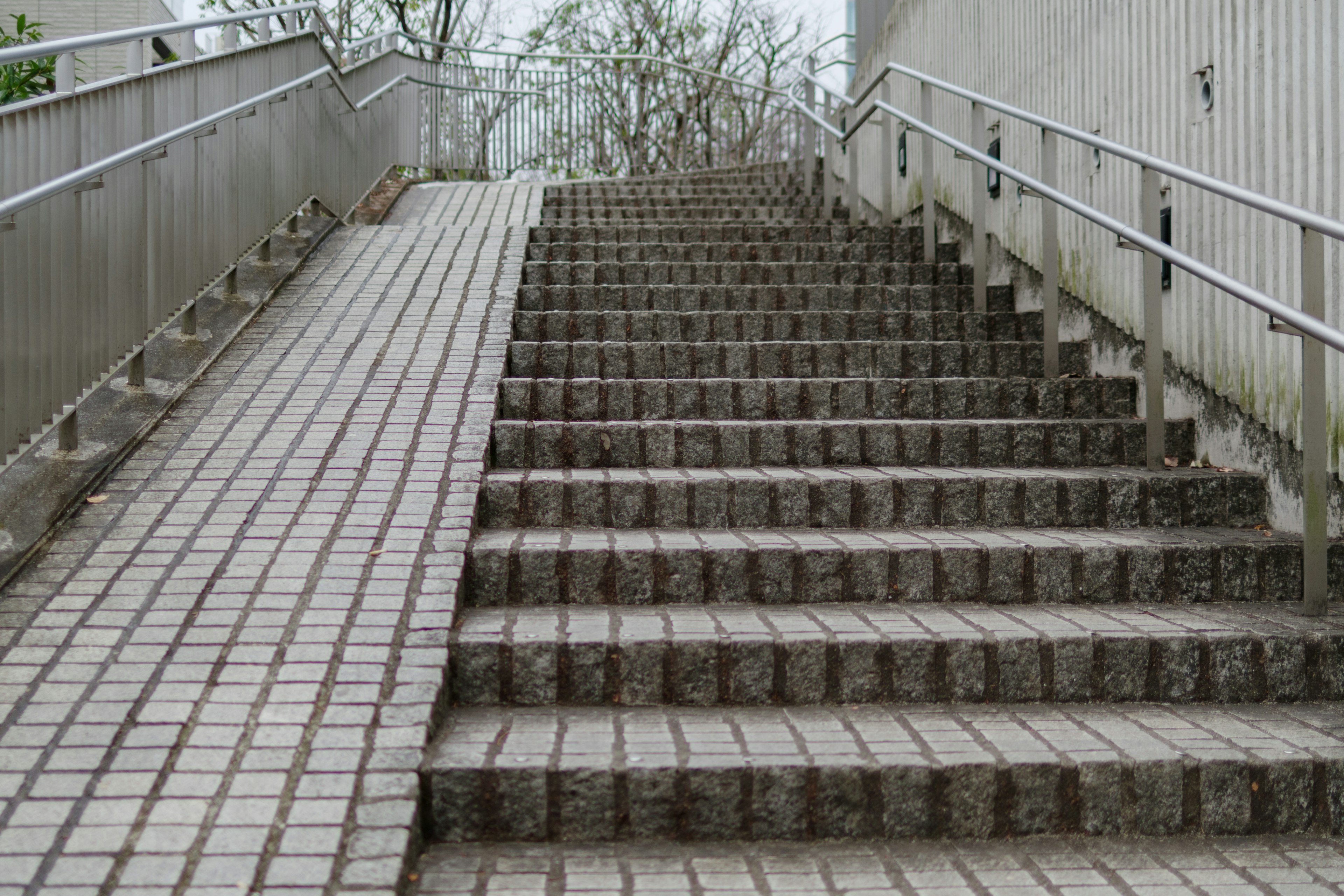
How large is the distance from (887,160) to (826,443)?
398 centimetres

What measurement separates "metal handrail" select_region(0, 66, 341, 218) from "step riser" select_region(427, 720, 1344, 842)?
206 centimetres

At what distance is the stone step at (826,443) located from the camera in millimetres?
4336

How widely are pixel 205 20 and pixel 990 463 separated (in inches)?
151

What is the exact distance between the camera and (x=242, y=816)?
2402mm

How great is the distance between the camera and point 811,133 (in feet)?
33.0

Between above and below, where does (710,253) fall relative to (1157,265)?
above

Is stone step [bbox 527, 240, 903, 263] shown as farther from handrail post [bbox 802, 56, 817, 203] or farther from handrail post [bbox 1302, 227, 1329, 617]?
handrail post [bbox 1302, 227, 1329, 617]

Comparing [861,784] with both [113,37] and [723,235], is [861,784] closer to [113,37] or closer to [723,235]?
[113,37]

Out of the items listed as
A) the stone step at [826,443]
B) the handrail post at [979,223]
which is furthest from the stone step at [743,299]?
the stone step at [826,443]

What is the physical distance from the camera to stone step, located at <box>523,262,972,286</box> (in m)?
6.19

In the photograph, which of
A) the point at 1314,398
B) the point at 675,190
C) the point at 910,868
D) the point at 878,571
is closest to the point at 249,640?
the point at 910,868

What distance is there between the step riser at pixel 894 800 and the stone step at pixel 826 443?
1.78 meters

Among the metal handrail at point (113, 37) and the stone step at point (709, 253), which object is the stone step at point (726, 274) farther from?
the metal handrail at point (113, 37)

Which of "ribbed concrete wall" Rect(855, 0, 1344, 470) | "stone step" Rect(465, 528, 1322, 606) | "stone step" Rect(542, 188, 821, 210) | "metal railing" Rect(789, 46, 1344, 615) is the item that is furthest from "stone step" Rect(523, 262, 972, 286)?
"stone step" Rect(542, 188, 821, 210)
